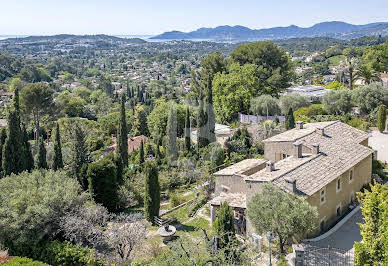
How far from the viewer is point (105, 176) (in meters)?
22.0

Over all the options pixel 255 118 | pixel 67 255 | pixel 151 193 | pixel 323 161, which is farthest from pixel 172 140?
pixel 67 255

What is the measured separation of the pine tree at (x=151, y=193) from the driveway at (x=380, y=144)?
17.5m

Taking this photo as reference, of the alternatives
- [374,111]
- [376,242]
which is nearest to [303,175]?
[376,242]

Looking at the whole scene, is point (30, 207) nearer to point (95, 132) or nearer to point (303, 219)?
point (303, 219)

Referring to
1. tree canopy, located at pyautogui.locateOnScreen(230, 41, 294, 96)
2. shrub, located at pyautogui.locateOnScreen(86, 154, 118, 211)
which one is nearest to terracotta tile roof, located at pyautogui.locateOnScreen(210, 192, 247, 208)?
shrub, located at pyautogui.locateOnScreen(86, 154, 118, 211)

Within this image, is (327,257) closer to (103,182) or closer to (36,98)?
(103,182)

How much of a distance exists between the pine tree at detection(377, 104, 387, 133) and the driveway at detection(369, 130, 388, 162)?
60cm

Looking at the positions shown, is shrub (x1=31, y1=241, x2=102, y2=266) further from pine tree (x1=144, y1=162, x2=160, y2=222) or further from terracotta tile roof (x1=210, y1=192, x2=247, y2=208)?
terracotta tile roof (x1=210, y1=192, x2=247, y2=208)

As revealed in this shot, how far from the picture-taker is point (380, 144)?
30.0 m

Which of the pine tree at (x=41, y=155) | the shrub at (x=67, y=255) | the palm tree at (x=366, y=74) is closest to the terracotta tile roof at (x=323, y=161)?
the shrub at (x=67, y=255)

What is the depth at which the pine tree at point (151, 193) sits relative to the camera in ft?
65.2

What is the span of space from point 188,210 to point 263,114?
72.7 ft

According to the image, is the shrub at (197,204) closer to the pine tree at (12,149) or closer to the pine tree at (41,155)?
the pine tree at (12,149)

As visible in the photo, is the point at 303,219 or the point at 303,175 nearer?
the point at 303,219
